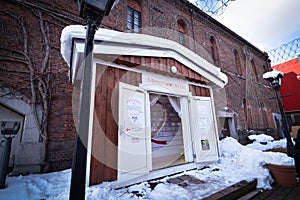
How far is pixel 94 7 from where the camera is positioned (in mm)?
1442

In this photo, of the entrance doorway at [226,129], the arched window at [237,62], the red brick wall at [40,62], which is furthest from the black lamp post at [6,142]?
the arched window at [237,62]

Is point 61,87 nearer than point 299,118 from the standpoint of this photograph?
Yes

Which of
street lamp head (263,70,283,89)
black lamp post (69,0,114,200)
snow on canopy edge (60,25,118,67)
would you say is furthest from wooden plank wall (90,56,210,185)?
street lamp head (263,70,283,89)

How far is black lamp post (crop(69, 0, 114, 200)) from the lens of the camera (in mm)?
1195

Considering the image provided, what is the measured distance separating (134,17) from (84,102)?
7.98 metres

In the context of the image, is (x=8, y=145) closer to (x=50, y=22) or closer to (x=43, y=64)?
(x=43, y=64)

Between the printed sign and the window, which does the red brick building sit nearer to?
the printed sign

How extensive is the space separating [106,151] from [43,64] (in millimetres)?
4055

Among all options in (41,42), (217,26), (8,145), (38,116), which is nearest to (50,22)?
(41,42)

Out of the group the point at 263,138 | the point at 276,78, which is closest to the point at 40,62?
the point at 276,78

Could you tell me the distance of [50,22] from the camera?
5.15 meters

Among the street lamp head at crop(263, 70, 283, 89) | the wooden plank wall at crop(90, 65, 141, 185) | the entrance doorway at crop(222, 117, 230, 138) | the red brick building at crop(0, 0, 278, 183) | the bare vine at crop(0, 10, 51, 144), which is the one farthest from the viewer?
the entrance doorway at crop(222, 117, 230, 138)

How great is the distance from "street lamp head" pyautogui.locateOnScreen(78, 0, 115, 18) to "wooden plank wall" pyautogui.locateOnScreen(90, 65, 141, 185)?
1.63 meters

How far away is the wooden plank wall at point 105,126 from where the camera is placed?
104 inches
